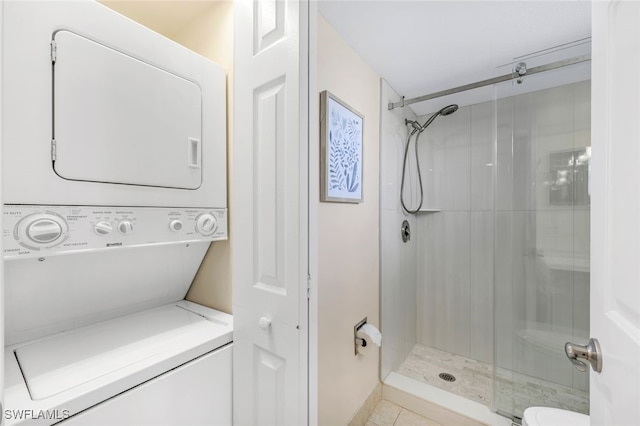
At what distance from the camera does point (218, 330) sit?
1.24 m

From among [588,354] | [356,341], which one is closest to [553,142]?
[588,354]

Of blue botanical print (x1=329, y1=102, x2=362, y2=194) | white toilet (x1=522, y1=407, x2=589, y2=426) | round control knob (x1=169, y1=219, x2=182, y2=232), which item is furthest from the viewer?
A: blue botanical print (x1=329, y1=102, x2=362, y2=194)

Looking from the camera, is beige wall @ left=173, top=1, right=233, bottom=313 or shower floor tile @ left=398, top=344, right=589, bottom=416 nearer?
beige wall @ left=173, top=1, right=233, bottom=313

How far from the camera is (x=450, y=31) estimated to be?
5.41ft

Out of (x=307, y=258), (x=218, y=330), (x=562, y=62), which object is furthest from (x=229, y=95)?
(x=562, y=62)

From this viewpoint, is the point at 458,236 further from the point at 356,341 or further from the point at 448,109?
the point at 356,341

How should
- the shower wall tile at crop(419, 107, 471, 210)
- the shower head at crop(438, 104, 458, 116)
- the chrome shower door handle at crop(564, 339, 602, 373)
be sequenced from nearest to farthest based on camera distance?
the chrome shower door handle at crop(564, 339, 602, 373)
the shower head at crop(438, 104, 458, 116)
the shower wall tile at crop(419, 107, 471, 210)

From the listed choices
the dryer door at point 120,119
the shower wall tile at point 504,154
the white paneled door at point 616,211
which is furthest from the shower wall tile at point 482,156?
the dryer door at point 120,119

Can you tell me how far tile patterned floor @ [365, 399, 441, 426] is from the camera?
75.2 inches

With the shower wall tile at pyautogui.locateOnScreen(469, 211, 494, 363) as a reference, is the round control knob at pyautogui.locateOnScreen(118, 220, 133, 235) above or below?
above

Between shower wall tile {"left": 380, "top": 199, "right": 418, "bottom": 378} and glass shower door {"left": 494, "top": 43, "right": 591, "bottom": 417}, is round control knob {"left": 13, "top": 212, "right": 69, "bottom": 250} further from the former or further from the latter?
glass shower door {"left": 494, "top": 43, "right": 591, "bottom": 417}

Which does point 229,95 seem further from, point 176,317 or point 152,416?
point 152,416

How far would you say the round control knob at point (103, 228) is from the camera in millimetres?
968

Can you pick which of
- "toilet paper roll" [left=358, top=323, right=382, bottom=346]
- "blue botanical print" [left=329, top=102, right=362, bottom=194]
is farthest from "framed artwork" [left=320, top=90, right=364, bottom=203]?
"toilet paper roll" [left=358, top=323, right=382, bottom=346]
